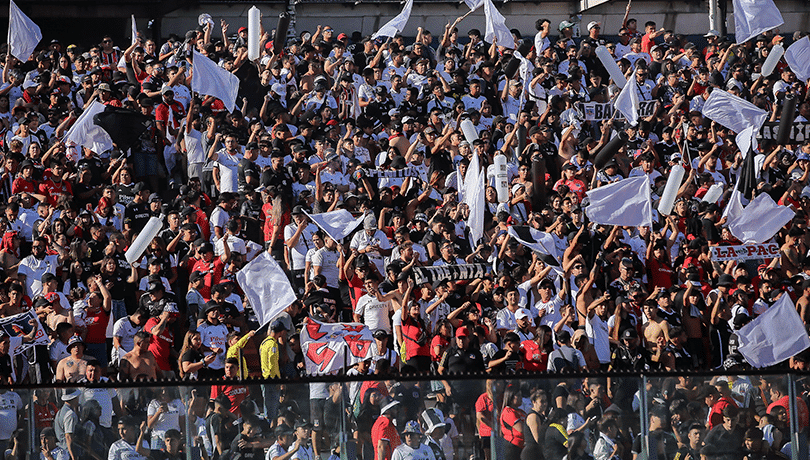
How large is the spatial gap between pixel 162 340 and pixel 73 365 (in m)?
0.90

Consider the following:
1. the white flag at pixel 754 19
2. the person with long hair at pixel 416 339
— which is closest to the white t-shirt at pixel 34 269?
the person with long hair at pixel 416 339

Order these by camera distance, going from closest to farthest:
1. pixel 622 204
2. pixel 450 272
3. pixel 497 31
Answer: pixel 450 272
pixel 622 204
pixel 497 31

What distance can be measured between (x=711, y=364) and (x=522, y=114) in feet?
16.9

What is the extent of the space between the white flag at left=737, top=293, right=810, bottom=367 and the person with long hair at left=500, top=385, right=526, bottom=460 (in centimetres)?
384

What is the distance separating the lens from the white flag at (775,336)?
38.4 feet

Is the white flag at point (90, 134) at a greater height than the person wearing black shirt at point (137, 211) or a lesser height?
greater

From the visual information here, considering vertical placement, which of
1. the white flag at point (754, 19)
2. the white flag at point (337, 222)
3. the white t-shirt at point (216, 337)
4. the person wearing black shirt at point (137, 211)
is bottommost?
the white t-shirt at point (216, 337)

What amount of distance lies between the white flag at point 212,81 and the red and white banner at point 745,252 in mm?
6359

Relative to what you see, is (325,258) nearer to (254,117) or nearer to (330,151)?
(330,151)

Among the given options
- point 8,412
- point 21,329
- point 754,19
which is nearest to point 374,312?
point 21,329

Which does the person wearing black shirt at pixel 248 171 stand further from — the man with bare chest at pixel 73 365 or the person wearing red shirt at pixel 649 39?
the person wearing red shirt at pixel 649 39

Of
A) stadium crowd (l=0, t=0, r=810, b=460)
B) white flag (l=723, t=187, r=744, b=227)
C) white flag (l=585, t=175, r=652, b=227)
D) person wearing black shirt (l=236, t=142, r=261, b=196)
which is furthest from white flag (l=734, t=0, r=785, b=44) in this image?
person wearing black shirt (l=236, t=142, r=261, b=196)

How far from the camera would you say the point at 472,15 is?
80.4 ft

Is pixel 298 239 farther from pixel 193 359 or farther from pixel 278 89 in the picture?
pixel 278 89
